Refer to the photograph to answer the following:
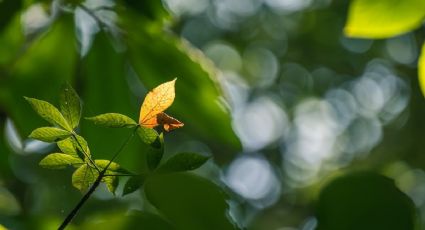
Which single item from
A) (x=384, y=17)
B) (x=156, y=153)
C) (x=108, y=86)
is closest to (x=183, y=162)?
(x=156, y=153)

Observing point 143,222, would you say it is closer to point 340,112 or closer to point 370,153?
point 370,153

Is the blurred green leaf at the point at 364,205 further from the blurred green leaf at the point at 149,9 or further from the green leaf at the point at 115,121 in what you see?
the blurred green leaf at the point at 149,9

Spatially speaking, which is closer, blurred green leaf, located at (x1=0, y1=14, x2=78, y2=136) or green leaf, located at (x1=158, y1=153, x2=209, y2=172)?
green leaf, located at (x1=158, y1=153, x2=209, y2=172)

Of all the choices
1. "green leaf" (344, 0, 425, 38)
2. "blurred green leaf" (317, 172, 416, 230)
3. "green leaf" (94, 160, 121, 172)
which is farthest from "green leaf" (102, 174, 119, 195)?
"green leaf" (344, 0, 425, 38)

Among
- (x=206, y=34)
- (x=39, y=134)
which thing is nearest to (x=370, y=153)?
(x=206, y=34)

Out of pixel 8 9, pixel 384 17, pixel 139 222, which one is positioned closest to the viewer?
pixel 139 222

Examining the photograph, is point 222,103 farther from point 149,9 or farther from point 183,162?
point 183,162

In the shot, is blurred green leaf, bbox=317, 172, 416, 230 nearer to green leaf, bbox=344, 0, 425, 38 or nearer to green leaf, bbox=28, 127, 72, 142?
green leaf, bbox=28, 127, 72, 142
